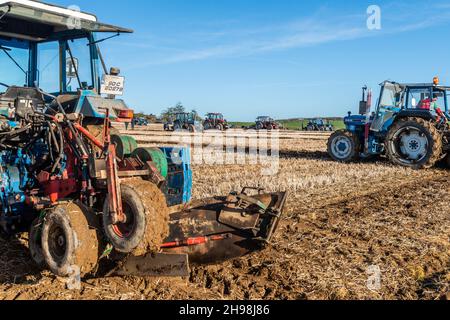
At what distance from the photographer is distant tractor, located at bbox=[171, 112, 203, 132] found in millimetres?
35531

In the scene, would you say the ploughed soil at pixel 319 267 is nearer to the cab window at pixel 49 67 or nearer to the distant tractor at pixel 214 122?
the cab window at pixel 49 67

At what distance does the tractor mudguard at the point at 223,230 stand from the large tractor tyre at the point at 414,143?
8.35 meters

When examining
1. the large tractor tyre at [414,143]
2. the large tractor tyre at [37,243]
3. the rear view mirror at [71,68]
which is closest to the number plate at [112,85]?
the rear view mirror at [71,68]

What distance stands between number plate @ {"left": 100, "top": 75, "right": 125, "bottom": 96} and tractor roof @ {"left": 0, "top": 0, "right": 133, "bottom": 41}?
0.78 meters

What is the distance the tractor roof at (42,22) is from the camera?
4637mm

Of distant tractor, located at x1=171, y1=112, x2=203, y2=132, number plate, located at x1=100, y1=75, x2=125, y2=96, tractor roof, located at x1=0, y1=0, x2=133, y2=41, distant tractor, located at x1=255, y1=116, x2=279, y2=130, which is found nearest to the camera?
tractor roof, located at x1=0, y1=0, x2=133, y2=41

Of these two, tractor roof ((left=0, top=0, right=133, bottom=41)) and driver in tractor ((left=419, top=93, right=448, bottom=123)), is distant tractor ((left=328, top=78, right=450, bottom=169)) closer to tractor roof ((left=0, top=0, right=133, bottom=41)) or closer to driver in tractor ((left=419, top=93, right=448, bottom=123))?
driver in tractor ((left=419, top=93, right=448, bottom=123))

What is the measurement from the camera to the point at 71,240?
3.49 m

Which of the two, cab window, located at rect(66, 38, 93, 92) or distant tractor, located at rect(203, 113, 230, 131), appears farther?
distant tractor, located at rect(203, 113, 230, 131)

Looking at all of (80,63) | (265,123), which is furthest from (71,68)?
(265,123)

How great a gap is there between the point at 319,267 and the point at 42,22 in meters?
3.75

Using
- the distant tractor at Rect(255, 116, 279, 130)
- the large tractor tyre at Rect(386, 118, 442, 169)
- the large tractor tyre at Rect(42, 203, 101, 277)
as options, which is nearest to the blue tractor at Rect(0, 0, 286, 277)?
the large tractor tyre at Rect(42, 203, 101, 277)

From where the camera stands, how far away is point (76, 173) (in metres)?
4.05

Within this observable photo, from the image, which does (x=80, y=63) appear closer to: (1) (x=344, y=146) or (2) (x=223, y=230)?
(2) (x=223, y=230)
